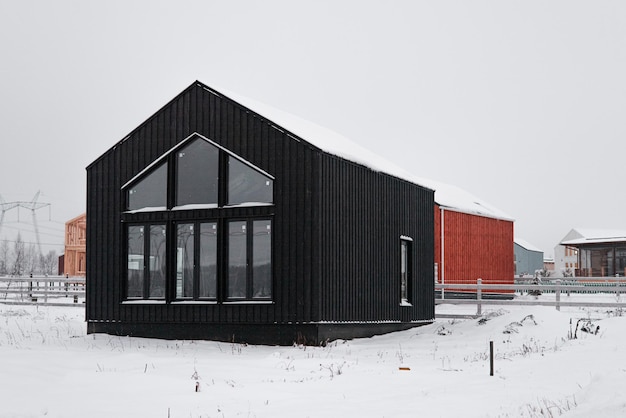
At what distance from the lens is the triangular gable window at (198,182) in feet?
64.4

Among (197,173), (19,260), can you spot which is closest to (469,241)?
(197,173)

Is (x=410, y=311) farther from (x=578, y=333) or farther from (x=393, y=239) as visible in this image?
(x=578, y=333)

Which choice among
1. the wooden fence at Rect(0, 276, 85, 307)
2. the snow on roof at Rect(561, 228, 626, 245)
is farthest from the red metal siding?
the wooden fence at Rect(0, 276, 85, 307)

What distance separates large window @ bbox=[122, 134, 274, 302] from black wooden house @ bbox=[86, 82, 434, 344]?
0.03 metres

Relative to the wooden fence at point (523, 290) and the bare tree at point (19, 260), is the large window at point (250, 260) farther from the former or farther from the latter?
the bare tree at point (19, 260)

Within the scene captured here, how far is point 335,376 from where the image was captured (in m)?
13.9

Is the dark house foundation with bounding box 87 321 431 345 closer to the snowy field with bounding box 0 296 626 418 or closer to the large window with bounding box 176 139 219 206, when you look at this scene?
the snowy field with bounding box 0 296 626 418

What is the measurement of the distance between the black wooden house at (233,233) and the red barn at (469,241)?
15.8 meters

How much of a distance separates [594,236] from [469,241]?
26.2 metres

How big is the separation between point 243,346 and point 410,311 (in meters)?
6.87

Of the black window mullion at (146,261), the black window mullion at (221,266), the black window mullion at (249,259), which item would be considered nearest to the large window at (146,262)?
the black window mullion at (146,261)

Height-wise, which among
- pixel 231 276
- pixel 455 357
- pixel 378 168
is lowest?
pixel 455 357

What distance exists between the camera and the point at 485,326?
70.5 feet

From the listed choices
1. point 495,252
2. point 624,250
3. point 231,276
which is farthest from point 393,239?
point 624,250
